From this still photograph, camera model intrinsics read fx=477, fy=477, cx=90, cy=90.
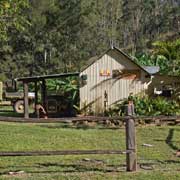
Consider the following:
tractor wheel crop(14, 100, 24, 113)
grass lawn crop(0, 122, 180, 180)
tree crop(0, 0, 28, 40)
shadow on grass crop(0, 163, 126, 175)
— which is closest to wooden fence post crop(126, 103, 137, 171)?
grass lawn crop(0, 122, 180, 180)

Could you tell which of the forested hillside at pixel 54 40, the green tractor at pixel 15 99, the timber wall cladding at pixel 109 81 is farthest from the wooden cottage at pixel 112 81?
the forested hillside at pixel 54 40

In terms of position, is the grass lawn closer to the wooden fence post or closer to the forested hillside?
the wooden fence post

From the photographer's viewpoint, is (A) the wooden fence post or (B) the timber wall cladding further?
(B) the timber wall cladding

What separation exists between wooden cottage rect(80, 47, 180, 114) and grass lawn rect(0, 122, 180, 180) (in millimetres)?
2648

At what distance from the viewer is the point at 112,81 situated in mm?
20000

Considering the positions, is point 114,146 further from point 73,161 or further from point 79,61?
point 79,61

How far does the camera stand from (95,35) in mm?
55188

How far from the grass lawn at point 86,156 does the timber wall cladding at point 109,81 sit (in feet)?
8.72

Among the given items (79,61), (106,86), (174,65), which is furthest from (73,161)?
(79,61)

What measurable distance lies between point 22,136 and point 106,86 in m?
6.64

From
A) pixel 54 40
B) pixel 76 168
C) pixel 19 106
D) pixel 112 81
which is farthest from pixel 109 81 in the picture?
pixel 54 40

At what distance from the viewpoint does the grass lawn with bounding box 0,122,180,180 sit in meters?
8.03

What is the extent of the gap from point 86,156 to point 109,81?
9.97 meters

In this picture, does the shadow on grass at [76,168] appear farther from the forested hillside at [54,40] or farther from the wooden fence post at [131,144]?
the forested hillside at [54,40]
